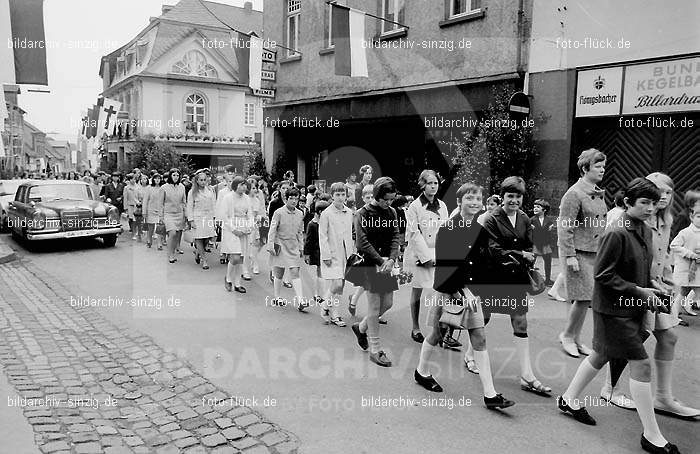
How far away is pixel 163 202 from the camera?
12.1 meters

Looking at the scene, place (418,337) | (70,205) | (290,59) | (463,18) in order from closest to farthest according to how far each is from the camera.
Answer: (418,337), (463,18), (70,205), (290,59)

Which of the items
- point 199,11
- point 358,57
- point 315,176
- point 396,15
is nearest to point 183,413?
point 358,57

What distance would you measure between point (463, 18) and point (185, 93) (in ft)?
98.3

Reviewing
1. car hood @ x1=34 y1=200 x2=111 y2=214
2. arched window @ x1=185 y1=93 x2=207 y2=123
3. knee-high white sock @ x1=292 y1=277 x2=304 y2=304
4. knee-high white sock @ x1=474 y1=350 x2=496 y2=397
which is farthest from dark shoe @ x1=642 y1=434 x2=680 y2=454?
arched window @ x1=185 y1=93 x2=207 y2=123

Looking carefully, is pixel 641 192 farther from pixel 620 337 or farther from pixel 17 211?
pixel 17 211

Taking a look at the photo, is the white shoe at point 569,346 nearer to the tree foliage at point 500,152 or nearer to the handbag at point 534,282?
the handbag at point 534,282

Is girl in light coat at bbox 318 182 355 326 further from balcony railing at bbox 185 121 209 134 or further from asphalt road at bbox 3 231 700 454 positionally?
balcony railing at bbox 185 121 209 134

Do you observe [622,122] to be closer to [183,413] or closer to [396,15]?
[396,15]

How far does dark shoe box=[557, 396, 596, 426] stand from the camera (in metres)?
4.42

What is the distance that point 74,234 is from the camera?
42.9ft

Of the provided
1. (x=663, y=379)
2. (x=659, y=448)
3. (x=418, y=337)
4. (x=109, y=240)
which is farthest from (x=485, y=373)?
(x=109, y=240)

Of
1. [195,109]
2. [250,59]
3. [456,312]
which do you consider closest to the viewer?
[456,312]

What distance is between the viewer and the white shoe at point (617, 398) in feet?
15.6

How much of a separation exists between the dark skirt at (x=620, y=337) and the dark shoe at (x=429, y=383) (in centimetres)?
138
